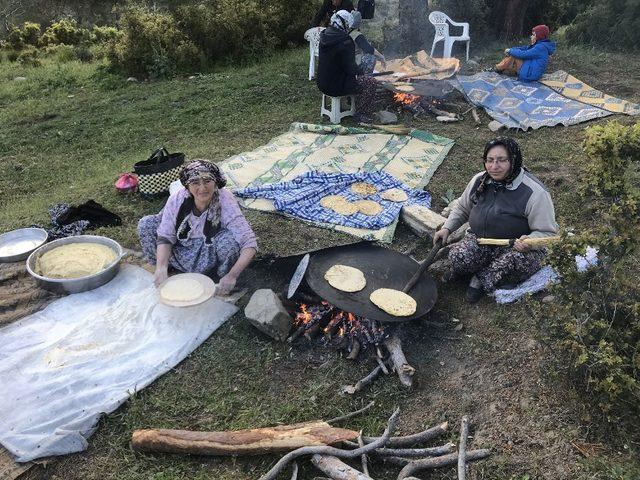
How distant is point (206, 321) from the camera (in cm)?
382

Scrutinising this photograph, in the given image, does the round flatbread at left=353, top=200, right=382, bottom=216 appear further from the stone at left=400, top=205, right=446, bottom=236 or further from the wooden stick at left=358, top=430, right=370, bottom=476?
the wooden stick at left=358, top=430, right=370, bottom=476

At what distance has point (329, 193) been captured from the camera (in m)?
5.60

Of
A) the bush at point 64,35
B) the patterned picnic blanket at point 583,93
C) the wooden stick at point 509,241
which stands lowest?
the bush at point 64,35

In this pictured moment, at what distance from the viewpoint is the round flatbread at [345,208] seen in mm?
5191

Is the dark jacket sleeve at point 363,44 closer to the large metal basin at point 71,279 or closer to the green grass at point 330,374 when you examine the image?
the green grass at point 330,374

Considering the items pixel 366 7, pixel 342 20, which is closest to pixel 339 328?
pixel 342 20

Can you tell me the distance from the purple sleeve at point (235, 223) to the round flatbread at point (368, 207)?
61.3 inches

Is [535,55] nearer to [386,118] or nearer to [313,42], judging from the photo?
[386,118]

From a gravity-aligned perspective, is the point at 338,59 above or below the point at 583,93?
above

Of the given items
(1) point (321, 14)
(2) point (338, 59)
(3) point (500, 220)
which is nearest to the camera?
(3) point (500, 220)

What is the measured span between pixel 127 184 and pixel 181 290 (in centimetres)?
248

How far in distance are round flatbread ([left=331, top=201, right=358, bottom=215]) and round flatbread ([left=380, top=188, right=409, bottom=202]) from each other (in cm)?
43

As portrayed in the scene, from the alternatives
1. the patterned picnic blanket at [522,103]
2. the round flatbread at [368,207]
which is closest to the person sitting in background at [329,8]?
the patterned picnic blanket at [522,103]

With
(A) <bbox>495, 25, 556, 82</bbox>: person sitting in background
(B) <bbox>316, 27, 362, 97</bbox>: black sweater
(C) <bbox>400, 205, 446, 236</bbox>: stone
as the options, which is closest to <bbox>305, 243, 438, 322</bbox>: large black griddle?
(C) <bbox>400, 205, 446, 236</bbox>: stone
